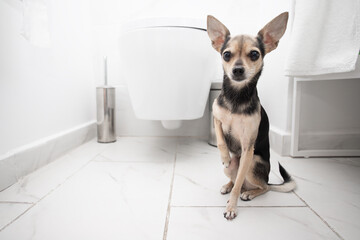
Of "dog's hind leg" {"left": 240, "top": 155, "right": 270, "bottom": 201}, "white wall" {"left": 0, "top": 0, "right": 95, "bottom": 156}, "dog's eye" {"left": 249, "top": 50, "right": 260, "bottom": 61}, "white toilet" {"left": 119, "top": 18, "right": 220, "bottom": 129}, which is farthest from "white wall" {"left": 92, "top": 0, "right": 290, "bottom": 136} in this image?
"dog's eye" {"left": 249, "top": 50, "right": 260, "bottom": 61}

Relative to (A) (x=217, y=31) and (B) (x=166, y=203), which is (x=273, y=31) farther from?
(B) (x=166, y=203)

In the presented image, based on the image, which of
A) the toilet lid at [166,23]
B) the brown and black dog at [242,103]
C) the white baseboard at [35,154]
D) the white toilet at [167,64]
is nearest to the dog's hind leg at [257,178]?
the brown and black dog at [242,103]

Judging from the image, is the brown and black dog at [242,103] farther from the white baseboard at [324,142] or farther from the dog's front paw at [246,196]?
the white baseboard at [324,142]

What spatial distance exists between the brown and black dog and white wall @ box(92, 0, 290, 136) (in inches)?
25.6

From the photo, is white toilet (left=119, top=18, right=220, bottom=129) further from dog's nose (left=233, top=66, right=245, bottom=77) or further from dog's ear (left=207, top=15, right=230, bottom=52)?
dog's nose (left=233, top=66, right=245, bottom=77)

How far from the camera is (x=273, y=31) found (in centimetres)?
58

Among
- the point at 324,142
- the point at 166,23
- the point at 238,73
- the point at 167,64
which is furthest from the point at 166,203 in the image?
the point at 324,142

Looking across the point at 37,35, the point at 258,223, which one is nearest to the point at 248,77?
the point at 258,223

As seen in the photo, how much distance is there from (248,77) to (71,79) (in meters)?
1.00

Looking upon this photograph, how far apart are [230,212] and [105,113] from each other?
101 cm

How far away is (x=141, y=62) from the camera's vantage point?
90cm

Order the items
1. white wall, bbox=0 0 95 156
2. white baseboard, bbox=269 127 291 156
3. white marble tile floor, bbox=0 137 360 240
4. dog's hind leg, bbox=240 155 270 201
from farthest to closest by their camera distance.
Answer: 1. white baseboard, bbox=269 127 291 156
2. white wall, bbox=0 0 95 156
3. dog's hind leg, bbox=240 155 270 201
4. white marble tile floor, bbox=0 137 360 240

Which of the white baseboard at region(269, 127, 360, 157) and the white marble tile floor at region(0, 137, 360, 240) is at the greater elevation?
the white baseboard at region(269, 127, 360, 157)

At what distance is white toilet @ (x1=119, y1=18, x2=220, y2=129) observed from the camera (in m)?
0.84
